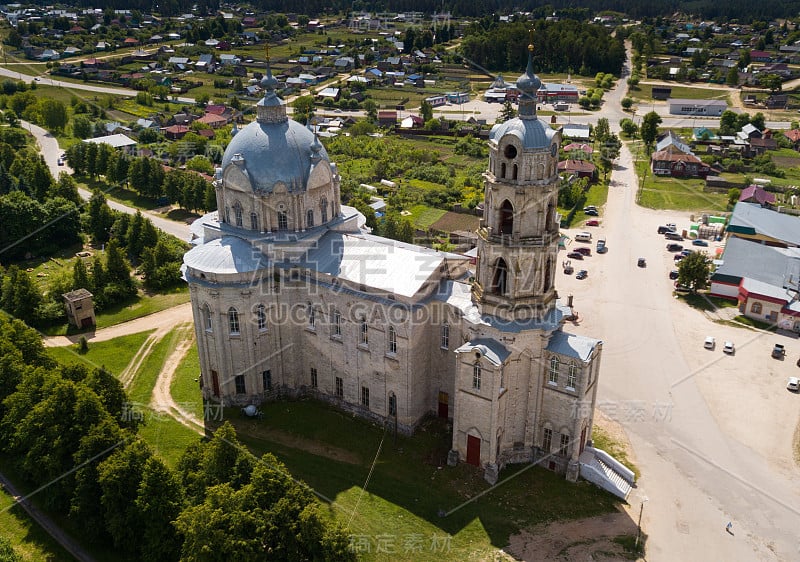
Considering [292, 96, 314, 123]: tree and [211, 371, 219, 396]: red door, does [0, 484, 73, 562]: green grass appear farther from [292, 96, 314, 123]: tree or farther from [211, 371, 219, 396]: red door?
[292, 96, 314, 123]: tree

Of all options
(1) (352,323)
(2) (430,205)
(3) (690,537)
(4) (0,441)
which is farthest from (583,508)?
(2) (430,205)

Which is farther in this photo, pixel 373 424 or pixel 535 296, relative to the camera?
pixel 373 424

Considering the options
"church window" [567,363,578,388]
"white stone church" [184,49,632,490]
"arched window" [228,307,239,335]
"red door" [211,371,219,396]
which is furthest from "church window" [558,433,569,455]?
"red door" [211,371,219,396]

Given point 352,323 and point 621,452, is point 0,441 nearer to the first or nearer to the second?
point 352,323

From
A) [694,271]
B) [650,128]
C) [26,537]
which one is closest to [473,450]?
[26,537]

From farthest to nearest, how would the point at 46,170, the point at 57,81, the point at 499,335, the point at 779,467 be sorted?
1. the point at 57,81
2. the point at 46,170
3. the point at 779,467
4. the point at 499,335

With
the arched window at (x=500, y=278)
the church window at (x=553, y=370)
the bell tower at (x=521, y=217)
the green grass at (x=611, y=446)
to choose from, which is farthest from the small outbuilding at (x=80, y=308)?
the green grass at (x=611, y=446)

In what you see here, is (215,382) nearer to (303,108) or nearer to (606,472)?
(606,472)

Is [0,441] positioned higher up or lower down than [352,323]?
lower down
